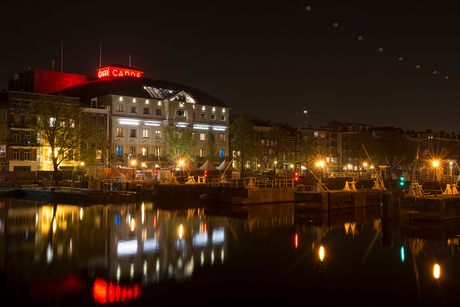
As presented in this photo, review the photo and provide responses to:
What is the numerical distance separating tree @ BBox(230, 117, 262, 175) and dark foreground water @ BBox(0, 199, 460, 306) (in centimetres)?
4832

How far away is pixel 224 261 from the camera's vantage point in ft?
68.0

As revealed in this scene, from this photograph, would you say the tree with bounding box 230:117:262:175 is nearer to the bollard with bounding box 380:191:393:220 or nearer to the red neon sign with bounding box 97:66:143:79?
the red neon sign with bounding box 97:66:143:79

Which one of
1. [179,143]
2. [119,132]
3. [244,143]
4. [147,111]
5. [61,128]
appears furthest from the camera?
[244,143]

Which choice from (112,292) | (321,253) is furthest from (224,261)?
(112,292)

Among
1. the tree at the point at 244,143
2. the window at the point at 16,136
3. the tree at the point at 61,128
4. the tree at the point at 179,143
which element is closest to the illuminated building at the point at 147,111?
the tree at the point at 179,143

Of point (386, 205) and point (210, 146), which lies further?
point (210, 146)

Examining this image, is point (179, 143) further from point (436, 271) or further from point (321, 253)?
point (436, 271)

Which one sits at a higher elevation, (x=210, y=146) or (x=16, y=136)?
(x=16, y=136)

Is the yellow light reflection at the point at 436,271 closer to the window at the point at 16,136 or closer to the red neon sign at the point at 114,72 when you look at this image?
the window at the point at 16,136

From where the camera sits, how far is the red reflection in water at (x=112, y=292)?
1474cm

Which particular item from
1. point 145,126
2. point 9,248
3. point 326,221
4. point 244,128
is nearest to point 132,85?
point 145,126

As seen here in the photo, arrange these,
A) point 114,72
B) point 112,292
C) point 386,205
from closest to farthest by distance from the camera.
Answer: point 112,292 → point 386,205 → point 114,72

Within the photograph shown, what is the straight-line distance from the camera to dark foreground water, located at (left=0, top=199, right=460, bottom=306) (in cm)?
1546

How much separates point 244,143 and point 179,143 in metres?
13.1
